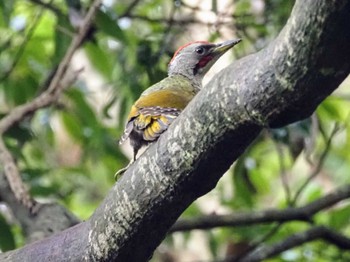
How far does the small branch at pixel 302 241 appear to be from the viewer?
5.02 meters

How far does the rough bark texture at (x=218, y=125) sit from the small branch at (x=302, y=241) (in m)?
2.13

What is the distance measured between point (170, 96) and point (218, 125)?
3.87 ft

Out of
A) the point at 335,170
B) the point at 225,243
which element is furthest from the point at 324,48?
the point at 335,170

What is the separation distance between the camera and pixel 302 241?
5035mm

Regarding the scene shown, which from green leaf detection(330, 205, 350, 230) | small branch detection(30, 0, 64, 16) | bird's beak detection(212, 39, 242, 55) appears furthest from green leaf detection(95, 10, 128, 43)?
green leaf detection(330, 205, 350, 230)

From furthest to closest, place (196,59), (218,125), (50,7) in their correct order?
1. (50,7)
2. (196,59)
3. (218,125)

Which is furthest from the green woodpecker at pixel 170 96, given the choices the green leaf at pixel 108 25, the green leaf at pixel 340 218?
the green leaf at pixel 340 218

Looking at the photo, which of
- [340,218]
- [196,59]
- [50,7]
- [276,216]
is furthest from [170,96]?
[340,218]

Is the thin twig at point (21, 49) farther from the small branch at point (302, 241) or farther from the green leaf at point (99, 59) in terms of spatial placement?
the small branch at point (302, 241)

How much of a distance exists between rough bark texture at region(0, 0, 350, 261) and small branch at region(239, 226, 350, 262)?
83.9 inches

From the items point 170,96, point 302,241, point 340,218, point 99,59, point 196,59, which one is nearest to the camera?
point 170,96

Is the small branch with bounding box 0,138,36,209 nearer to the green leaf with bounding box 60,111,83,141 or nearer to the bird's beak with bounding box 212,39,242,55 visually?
the bird's beak with bounding box 212,39,242,55

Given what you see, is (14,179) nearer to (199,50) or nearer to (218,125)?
(199,50)

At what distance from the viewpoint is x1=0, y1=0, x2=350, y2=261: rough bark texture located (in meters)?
2.27
